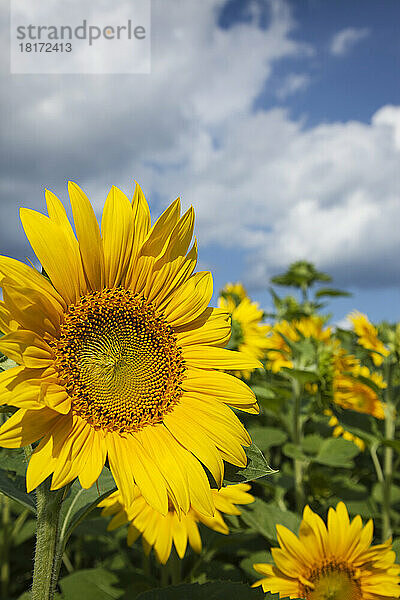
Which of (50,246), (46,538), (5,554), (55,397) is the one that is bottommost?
(5,554)

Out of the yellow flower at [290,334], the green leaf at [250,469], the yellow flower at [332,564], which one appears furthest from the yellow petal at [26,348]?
the yellow flower at [290,334]

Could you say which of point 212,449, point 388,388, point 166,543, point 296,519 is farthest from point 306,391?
point 212,449

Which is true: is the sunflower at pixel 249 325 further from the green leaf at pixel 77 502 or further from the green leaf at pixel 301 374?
the green leaf at pixel 77 502

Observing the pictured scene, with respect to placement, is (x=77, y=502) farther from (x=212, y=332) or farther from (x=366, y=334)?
(x=366, y=334)

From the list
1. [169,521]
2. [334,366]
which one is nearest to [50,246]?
[169,521]

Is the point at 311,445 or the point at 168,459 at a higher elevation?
the point at 168,459

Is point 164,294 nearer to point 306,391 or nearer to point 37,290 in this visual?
point 37,290

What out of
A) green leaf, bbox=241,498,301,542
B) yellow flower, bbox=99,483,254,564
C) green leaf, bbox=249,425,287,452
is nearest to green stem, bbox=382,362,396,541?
green leaf, bbox=249,425,287,452
